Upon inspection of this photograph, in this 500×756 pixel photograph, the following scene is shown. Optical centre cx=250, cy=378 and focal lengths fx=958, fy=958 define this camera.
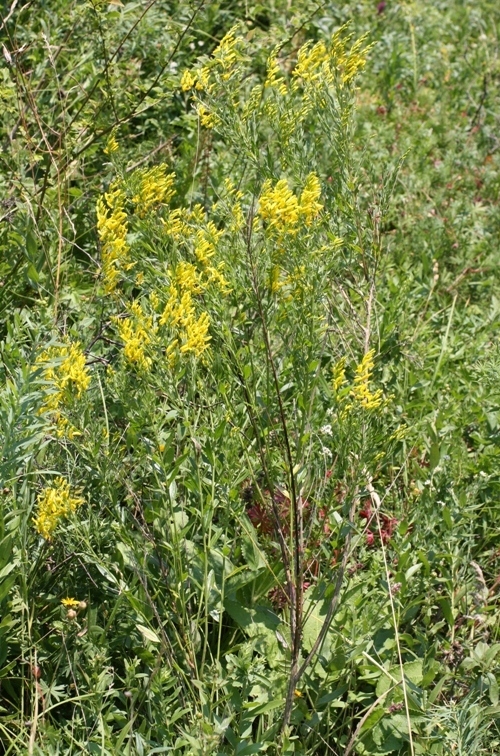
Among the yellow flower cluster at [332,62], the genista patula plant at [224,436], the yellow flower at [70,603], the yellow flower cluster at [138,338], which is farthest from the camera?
the yellow flower cluster at [332,62]

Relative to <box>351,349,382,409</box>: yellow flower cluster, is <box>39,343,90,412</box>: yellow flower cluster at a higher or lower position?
higher

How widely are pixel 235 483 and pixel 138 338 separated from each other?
533 millimetres

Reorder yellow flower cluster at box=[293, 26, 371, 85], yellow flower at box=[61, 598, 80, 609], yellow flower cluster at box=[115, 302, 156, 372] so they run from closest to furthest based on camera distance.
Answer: yellow flower cluster at box=[115, 302, 156, 372]
yellow flower at box=[61, 598, 80, 609]
yellow flower cluster at box=[293, 26, 371, 85]

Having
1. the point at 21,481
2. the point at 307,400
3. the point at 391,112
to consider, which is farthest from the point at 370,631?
the point at 391,112

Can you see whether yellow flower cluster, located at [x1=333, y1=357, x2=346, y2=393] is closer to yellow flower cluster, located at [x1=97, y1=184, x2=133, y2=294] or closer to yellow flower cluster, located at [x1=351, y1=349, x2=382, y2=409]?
yellow flower cluster, located at [x1=351, y1=349, x2=382, y2=409]

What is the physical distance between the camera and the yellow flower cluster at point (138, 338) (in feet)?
7.10

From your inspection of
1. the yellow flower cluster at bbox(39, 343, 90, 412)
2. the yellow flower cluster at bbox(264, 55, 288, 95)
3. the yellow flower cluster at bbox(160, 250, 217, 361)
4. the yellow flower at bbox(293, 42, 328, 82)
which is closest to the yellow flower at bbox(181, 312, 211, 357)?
the yellow flower cluster at bbox(160, 250, 217, 361)

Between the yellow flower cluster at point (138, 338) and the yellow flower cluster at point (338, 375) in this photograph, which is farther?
the yellow flower cluster at point (338, 375)

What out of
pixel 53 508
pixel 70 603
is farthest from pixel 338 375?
pixel 70 603

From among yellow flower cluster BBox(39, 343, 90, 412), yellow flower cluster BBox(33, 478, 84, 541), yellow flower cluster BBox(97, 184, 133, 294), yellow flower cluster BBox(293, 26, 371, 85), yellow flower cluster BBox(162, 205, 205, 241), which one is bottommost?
yellow flower cluster BBox(33, 478, 84, 541)

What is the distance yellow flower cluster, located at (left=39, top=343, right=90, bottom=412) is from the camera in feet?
7.16

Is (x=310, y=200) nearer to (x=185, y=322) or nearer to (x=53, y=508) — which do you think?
(x=185, y=322)

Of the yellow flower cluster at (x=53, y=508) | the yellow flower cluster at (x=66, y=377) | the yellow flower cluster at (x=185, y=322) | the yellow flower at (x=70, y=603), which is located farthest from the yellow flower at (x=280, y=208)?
the yellow flower at (x=70, y=603)

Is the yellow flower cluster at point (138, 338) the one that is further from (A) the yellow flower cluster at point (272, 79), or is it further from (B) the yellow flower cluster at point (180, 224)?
(A) the yellow flower cluster at point (272, 79)
